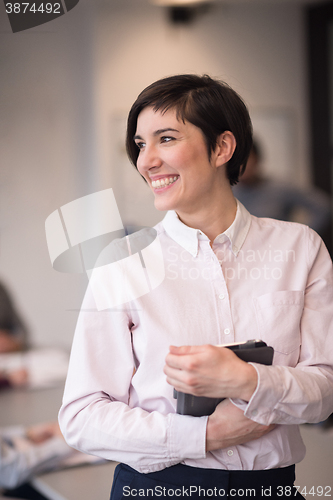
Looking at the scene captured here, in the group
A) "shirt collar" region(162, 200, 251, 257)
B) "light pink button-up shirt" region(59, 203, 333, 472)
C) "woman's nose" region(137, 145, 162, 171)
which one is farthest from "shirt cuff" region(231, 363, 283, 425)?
"woman's nose" region(137, 145, 162, 171)

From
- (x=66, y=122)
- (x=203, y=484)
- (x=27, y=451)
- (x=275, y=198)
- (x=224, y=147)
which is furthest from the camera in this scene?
(x=275, y=198)

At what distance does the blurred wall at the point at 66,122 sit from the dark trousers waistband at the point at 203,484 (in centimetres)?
38

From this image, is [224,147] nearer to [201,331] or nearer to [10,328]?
[201,331]

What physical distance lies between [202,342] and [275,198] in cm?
159

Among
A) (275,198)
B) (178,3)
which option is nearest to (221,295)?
(178,3)

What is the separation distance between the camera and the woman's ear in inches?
36.5

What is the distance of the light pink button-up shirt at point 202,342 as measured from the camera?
794 mm

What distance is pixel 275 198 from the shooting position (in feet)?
7.62

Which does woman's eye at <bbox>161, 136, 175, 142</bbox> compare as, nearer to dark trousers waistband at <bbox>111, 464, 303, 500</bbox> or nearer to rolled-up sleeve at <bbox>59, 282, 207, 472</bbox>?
rolled-up sleeve at <bbox>59, 282, 207, 472</bbox>

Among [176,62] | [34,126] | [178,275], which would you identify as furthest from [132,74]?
[178,275]

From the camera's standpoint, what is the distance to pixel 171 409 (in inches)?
33.4

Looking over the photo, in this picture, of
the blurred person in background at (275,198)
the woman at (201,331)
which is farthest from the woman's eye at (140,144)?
the blurred person in background at (275,198)

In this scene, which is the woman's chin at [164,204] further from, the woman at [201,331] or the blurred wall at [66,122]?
the blurred wall at [66,122]

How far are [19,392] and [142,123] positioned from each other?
2.34 feet
